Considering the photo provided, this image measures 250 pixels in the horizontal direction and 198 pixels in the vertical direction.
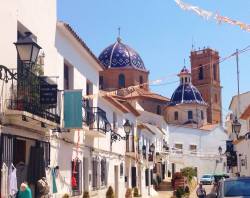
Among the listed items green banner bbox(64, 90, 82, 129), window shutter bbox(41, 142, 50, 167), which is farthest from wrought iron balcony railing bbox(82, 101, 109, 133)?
window shutter bbox(41, 142, 50, 167)

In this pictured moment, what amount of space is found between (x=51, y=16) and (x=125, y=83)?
147ft

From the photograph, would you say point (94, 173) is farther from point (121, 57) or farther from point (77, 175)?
point (121, 57)

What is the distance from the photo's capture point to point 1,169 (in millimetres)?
10539

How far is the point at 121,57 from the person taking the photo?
60625 mm

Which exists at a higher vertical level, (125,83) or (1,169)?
(125,83)

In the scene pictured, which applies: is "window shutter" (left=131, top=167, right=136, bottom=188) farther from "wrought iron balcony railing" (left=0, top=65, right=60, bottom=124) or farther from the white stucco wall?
the white stucco wall

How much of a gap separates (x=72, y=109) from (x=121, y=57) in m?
45.6

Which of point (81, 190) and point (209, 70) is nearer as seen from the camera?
point (81, 190)

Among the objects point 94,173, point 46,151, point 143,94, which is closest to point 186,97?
point 143,94

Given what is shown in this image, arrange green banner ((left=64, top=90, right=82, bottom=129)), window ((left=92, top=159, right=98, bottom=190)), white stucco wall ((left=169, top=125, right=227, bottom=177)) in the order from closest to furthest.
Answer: green banner ((left=64, top=90, right=82, bottom=129)), window ((left=92, top=159, right=98, bottom=190)), white stucco wall ((left=169, top=125, right=227, bottom=177))

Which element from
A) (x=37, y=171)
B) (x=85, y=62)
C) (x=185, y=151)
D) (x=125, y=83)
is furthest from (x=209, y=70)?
(x=37, y=171)

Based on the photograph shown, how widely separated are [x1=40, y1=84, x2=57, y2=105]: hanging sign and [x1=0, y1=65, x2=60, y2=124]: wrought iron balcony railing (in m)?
0.05

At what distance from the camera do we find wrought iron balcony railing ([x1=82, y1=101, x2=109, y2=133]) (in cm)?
1786

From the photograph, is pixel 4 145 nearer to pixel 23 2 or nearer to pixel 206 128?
pixel 23 2
